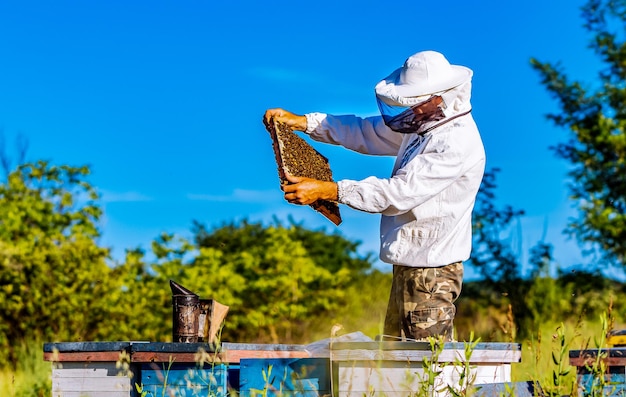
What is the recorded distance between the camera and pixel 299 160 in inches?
163

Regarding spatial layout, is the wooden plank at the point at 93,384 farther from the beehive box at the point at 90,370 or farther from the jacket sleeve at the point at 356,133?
the jacket sleeve at the point at 356,133

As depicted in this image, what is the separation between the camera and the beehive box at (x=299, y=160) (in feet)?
13.2

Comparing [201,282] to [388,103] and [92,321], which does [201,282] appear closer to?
[92,321]

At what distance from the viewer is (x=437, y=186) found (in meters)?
3.99

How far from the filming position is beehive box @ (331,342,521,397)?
3553mm

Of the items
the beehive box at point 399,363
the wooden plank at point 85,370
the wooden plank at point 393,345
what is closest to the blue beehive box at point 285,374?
the beehive box at point 399,363

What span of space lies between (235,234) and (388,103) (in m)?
10.9

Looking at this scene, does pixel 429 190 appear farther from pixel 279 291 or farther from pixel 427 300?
pixel 279 291

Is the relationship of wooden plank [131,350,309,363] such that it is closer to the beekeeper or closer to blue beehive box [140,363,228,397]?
blue beehive box [140,363,228,397]

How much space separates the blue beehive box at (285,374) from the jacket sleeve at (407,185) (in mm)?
740

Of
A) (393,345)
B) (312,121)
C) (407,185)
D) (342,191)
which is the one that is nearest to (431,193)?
(407,185)

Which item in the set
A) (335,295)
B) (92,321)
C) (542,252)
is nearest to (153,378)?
(92,321)

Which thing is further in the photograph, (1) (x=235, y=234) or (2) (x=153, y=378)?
(1) (x=235, y=234)

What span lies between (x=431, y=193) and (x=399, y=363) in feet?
2.68
